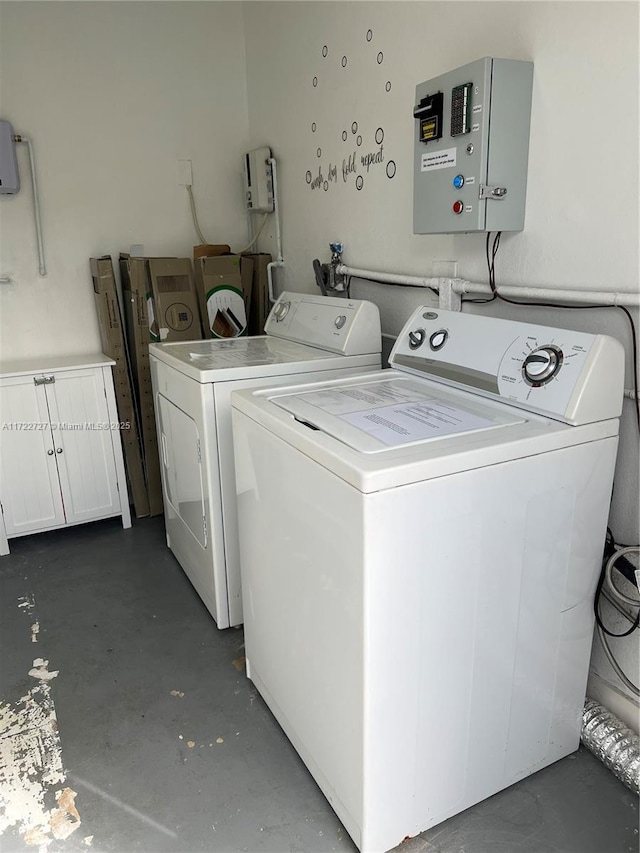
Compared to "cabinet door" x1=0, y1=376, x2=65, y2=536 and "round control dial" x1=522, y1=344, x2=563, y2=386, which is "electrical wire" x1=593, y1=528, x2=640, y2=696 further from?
"cabinet door" x1=0, y1=376, x2=65, y2=536

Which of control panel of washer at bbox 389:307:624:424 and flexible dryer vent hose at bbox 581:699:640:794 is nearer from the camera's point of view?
control panel of washer at bbox 389:307:624:424

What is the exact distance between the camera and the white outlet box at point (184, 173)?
333 centimetres

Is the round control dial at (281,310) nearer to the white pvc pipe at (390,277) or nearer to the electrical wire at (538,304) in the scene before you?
the white pvc pipe at (390,277)

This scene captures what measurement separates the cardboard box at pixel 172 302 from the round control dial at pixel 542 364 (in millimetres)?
2028

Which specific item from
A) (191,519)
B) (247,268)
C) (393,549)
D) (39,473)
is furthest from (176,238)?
(393,549)

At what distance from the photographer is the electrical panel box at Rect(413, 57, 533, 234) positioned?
1.58 metres

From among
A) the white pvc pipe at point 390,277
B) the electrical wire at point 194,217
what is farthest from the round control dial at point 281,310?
the electrical wire at point 194,217

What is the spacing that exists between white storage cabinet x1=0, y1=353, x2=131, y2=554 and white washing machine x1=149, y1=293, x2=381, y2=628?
51cm

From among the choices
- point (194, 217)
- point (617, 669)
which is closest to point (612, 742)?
point (617, 669)

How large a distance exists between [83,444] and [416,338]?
1.86m

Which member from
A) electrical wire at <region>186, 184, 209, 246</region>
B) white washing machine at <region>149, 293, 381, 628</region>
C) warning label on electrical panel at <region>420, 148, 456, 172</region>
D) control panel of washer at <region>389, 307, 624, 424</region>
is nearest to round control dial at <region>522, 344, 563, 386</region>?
control panel of washer at <region>389, 307, 624, 424</region>

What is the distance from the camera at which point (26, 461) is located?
2854 millimetres

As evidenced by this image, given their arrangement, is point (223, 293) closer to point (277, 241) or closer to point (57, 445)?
point (277, 241)

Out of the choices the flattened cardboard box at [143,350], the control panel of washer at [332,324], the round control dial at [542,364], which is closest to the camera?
the round control dial at [542,364]
